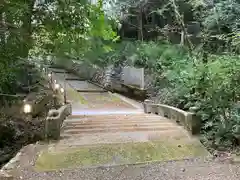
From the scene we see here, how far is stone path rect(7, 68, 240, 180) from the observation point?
4.77m

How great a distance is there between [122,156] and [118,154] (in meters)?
0.12

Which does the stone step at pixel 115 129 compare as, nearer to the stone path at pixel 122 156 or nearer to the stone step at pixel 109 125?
the stone path at pixel 122 156

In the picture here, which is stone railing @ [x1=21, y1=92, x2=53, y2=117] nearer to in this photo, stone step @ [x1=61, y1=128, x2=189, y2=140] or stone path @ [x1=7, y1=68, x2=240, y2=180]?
stone path @ [x1=7, y1=68, x2=240, y2=180]

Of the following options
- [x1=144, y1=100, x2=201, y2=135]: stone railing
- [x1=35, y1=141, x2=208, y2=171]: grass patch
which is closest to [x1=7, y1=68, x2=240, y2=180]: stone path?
[x1=35, y1=141, x2=208, y2=171]: grass patch

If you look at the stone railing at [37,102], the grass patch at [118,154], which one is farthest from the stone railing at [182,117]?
the stone railing at [37,102]

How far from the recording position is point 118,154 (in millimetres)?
5723

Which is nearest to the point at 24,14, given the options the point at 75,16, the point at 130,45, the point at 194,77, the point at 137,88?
the point at 75,16

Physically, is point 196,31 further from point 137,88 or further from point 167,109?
point 167,109

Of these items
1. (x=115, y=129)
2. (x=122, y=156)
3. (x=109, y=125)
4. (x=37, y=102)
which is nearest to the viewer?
(x=122, y=156)

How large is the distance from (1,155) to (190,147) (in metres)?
5.29

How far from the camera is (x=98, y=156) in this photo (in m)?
5.60

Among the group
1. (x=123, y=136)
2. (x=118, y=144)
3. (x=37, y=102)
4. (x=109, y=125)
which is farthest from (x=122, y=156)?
(x=37, y=102)

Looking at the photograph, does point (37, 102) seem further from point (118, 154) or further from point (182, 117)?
point (118, 154)

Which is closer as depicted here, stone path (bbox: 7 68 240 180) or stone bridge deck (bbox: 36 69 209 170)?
stone path (bbox: 7 68 240 180)
